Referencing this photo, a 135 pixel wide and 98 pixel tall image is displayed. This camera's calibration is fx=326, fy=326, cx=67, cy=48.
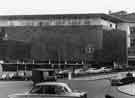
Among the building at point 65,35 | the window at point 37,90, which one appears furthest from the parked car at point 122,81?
the building at point 65,35

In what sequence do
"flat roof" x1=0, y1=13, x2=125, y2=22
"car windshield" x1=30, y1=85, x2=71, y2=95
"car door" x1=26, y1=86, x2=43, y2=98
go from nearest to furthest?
Answer: "car door" x1=26, y1=86, x2=43, y2=98, "car windshield" x1=30, y1=85, x2=71, y2=95, "flat roof" x1=0, y1=13, x2=125, y2=22

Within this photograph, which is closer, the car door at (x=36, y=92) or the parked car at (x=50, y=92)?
the parked car at (x=50, y=92)

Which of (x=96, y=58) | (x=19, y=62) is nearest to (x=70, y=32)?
(x=96, y=58)

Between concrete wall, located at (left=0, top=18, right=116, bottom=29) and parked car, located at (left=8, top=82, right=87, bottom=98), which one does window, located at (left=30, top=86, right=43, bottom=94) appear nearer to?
parked car, located at (left=8, top=82, right=87, bottom=98)

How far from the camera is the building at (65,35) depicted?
7750 centimetres

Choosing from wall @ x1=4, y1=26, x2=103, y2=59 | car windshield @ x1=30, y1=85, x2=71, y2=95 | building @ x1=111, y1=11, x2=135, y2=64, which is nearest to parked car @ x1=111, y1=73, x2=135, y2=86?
car windshield @ x1=30, y1=85, x2=71, y2=95

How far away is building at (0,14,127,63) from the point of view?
7750 cm

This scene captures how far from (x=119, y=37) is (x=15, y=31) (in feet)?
85.8

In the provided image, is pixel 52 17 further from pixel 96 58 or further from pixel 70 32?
pixel 96 58

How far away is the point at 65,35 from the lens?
79.7 meters

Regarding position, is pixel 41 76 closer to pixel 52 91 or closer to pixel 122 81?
pixel 122 81

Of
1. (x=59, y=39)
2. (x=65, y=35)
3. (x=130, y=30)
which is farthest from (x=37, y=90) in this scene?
(x=130, y=30)

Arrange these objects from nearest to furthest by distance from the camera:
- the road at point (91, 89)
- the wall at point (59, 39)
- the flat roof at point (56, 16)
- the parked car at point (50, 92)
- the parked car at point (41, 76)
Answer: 1. the parked car at point (50, 92)
2. the road at point (91, 89)
3. the parked car at point (41, 76)
4. the wall at point (59, 39)
5. the flat roof at point (56, 16)

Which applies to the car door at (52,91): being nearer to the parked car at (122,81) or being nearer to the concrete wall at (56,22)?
the parked car at (122,81)
